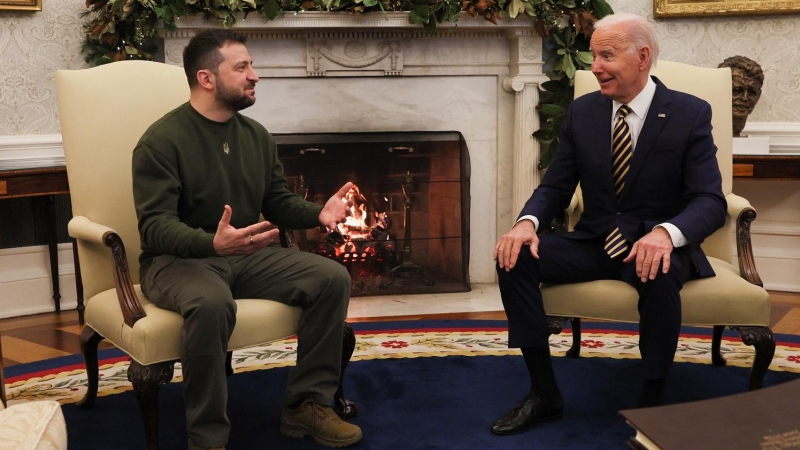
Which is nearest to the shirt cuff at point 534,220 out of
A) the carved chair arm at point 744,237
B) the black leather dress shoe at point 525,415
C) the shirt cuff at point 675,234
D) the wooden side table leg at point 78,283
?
the shirt cuff at point 675,234

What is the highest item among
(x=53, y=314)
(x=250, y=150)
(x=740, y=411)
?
(x=250, y=150)

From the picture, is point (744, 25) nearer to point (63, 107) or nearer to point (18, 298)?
point (63, 107)

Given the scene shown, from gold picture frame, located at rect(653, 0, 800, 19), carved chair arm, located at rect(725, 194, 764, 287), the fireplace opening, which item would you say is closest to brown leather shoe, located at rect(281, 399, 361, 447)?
carved chair arm, located at rect(725, 194, 764, 287)

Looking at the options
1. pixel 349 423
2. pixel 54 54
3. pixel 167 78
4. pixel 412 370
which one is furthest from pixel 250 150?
pixel 54 54

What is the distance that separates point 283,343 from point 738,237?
74.9 inches

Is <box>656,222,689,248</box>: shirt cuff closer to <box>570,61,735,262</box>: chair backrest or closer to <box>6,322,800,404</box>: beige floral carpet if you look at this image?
<box>570,61,735,262</box>: chair backrest

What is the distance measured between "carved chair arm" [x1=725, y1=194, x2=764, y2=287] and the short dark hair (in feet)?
5.66

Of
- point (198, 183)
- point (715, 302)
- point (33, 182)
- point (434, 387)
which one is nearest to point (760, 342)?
point (715, 302)

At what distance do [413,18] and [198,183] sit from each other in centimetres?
214

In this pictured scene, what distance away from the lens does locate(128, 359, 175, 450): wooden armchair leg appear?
2482 millimetres

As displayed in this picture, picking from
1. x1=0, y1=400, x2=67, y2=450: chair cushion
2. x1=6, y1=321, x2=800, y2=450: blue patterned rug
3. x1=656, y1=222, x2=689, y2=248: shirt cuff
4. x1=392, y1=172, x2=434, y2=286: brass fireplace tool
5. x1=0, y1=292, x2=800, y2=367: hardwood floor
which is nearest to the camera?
x1=0, y1=400, x2=67, y2=450: chair cushion

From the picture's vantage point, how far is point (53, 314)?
4.58m

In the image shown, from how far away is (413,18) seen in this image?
454cm

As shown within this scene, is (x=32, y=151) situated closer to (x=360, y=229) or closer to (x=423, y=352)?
(x=360, y=229)
